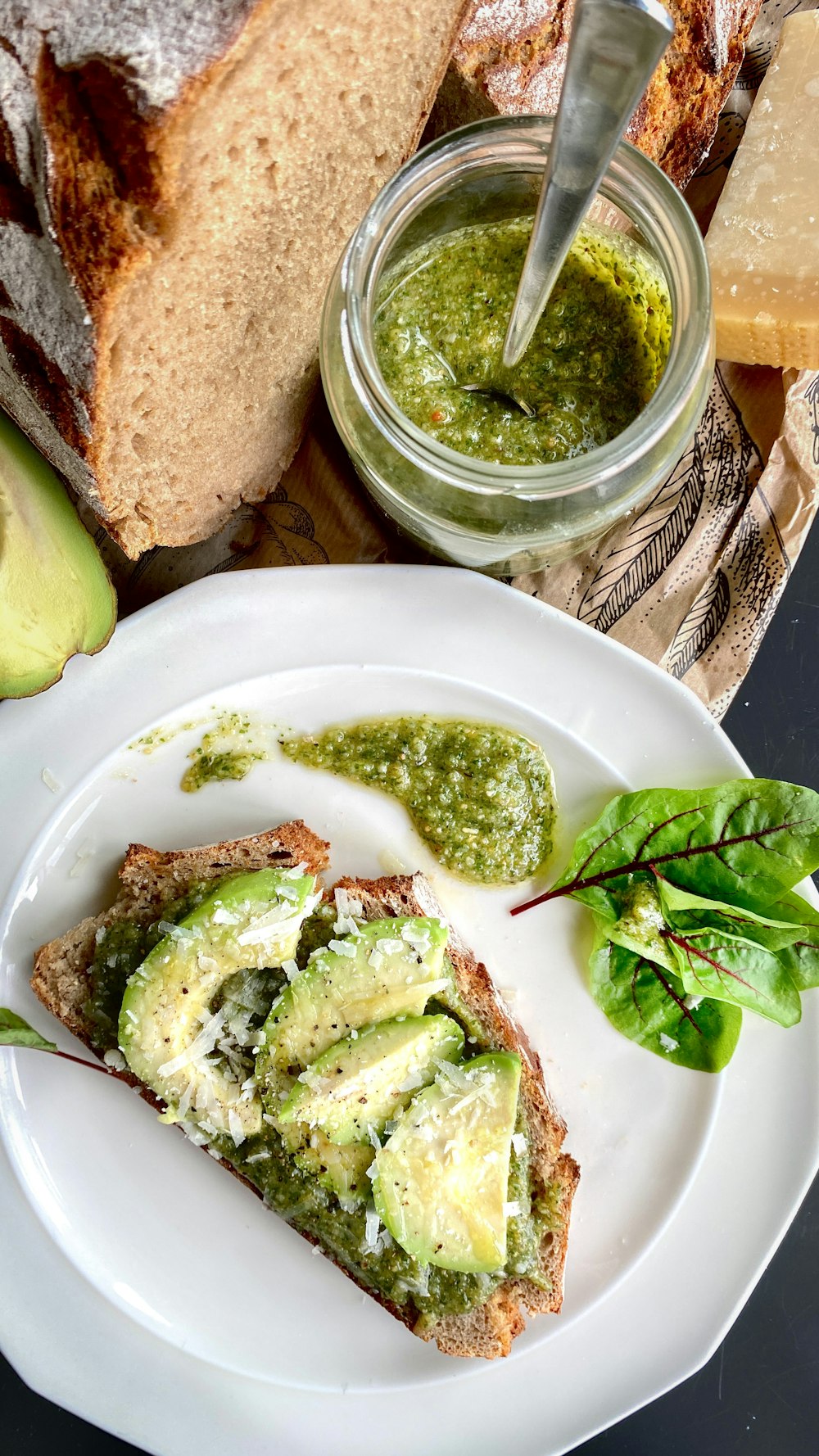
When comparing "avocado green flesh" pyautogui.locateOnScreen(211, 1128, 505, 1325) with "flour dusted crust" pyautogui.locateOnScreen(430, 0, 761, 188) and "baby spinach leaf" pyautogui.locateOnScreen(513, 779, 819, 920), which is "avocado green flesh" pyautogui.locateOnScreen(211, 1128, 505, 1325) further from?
"flour dusted crust" pyautogui.locateOnScreen(430, 0, 761, 188)

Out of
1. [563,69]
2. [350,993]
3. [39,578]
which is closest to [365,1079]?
[350,993]

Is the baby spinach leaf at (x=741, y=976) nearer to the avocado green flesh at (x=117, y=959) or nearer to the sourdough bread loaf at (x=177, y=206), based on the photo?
the avocado green flesh at (x=117, y=959)

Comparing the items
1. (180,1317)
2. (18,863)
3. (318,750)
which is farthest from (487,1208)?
(18,863)

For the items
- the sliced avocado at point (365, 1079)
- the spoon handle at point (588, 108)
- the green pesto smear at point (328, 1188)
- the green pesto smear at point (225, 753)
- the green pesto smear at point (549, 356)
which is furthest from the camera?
the green pesto smear at point (225, 753)

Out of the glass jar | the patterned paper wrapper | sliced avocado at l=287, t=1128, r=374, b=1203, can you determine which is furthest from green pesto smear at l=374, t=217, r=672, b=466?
sliced avocado at l=287, t=1128, r=374, b=1203

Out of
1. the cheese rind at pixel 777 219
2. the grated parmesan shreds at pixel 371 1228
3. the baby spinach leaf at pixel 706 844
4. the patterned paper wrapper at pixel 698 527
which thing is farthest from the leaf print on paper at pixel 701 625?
the grated parmesan shreds at pixel 371 1228

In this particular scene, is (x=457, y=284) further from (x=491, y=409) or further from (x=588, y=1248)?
(x=588, y=1248)
